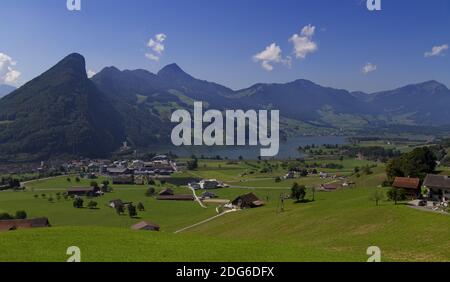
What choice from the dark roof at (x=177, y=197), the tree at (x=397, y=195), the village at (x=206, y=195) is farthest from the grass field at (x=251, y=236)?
the dark roof at (x=177, y=197)

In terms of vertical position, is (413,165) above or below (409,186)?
above

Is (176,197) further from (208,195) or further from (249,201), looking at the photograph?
(249,201)

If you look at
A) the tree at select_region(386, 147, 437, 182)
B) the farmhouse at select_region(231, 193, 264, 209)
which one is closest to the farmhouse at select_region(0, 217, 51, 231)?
the farmhouse at select_region(231, 193, 264, 209)

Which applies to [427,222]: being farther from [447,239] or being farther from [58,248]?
[58,248]

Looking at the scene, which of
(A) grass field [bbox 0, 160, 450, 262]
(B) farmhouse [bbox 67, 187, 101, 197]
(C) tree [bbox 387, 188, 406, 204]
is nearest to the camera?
(A) grass field [bbox 0, 160, 450, 262]

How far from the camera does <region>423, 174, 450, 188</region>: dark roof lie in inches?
2013

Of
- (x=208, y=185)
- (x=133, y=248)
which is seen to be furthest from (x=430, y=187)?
(x=208, y=185)

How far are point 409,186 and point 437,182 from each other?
355cm

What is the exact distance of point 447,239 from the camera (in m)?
28.9

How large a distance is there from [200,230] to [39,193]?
67.1 m

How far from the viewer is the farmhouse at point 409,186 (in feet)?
166

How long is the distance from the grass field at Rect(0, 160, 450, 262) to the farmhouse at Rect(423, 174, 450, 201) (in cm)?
734

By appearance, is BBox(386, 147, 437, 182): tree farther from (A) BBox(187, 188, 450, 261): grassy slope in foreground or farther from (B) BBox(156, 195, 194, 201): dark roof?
(B) BBox(156, 195, 194, 201): dark roof

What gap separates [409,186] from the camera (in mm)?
51562
